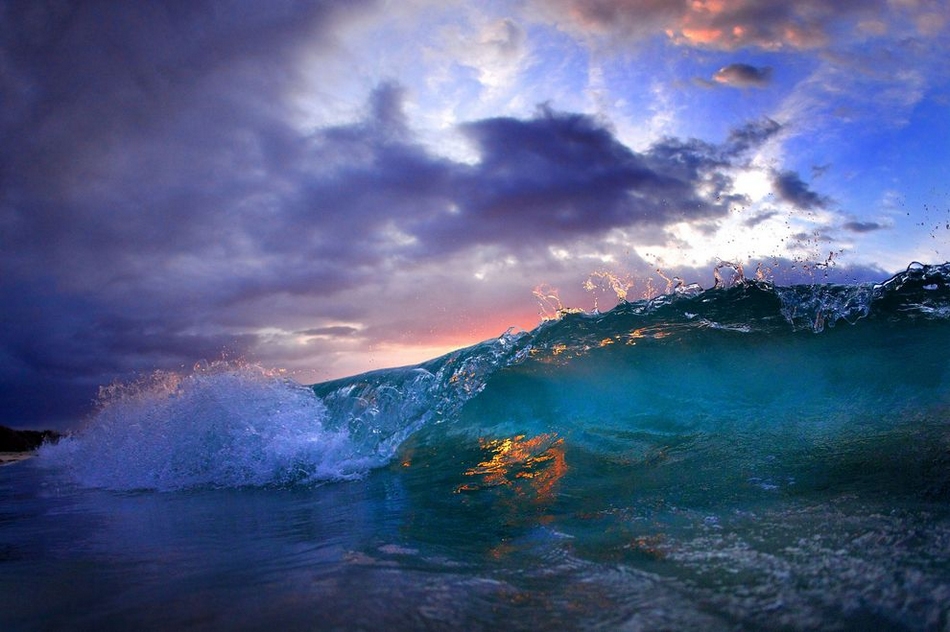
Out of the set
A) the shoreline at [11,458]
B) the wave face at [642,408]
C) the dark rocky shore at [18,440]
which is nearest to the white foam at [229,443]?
the wave face at [642,408]

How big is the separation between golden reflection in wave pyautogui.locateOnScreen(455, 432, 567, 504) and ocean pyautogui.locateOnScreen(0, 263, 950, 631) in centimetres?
4

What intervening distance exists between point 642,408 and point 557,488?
2.85 meters

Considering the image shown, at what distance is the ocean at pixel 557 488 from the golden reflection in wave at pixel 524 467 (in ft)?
0.13

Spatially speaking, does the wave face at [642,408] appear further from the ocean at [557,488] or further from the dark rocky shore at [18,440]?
the dark rocky shore at [18,440]

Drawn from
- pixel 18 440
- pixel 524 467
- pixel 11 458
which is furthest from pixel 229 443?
pixel 18 440

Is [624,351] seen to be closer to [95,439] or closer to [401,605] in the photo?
[401,605]

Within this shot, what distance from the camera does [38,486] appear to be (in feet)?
26.7

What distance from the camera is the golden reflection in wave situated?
424 cm

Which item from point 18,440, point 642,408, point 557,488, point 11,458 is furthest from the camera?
point 18,440

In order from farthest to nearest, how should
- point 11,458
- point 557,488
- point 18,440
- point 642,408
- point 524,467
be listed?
point 18,440 < point 11,458 < point 642,408 < point 524,467 < point 557,488

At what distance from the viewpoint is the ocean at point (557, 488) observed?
1994 mm

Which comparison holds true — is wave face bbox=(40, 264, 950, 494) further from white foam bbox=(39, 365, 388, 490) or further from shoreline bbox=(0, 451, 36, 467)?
shoreline bbox=(0, 451, 36, 467)

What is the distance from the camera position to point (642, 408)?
6.55m

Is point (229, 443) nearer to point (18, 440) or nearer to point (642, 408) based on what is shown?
point (642, 408)
